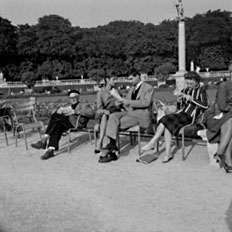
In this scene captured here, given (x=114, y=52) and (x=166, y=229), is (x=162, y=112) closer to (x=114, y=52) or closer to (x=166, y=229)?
(x=166, y=229)

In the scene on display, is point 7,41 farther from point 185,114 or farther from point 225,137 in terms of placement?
point 225,137

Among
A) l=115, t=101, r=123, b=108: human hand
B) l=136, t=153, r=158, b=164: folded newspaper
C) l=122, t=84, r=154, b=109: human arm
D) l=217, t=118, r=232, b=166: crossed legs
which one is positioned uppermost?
l=122, t=84, r=154, b=109: human arm

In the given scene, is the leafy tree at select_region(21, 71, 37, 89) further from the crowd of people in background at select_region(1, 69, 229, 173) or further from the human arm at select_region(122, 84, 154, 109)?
the human arm at select_region(122, 84, 154, 109)

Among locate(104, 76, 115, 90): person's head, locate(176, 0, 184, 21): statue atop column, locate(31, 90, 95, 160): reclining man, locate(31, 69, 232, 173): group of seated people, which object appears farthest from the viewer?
locate(176, 0, 184, 21): statue atop column

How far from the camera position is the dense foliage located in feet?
194

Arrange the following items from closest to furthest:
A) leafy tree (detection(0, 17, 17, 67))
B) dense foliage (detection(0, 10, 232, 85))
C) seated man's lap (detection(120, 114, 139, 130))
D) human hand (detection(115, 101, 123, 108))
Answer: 1. seated man's lap (detection(120, 114, 139, 130))
2. human hand (detection(115, 101, 123, 108))
3. leafy tree (detection(0, 17, 17, 67))
4. dense foliage (detection(0, 10, 232, 85))

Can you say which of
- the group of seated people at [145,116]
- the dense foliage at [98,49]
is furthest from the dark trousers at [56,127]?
the dense foliage at [98,49]

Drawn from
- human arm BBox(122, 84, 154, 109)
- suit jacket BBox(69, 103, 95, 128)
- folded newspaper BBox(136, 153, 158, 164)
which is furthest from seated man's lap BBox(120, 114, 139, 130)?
suit jacket BBox(69, 103, 95, 128)

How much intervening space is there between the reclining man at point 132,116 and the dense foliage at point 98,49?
50.1 m

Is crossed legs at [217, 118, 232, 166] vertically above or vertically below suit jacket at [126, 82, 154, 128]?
below

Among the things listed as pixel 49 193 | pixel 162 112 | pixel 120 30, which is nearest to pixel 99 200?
pixel 49 193

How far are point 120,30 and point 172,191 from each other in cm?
7251

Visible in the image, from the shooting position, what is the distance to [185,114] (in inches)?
238

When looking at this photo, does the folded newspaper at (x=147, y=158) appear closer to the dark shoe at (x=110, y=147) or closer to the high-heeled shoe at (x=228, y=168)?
the dark shoe at (x=110, y=147)
